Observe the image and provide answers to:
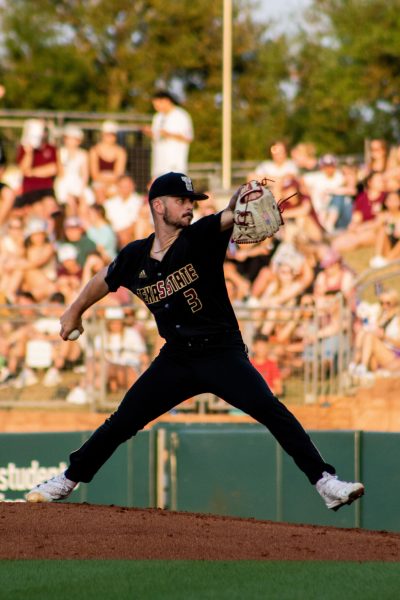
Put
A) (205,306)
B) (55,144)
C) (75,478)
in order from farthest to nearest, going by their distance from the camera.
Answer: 1. (55,144)
2. (75,478)
3. (205,306)

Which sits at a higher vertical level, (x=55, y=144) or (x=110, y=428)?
(x=55, y=144)

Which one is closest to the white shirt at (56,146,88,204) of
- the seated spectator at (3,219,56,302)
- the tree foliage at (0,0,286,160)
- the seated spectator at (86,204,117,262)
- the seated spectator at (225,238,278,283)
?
the seated spectator at (86,204,117,262)

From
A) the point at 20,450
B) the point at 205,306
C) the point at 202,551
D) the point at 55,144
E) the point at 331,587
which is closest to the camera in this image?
the point at 331,587

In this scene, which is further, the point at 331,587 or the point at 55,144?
the point at 55,144

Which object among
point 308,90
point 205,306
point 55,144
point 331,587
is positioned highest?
point 308,90

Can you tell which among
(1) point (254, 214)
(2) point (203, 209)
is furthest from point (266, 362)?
(1) point (254, 214)

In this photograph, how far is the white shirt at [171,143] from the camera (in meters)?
16.3

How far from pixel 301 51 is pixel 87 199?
101 ft

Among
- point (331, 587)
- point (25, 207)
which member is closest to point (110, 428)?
point (331, 587)

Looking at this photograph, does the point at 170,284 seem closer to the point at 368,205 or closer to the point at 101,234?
the point at 101,234

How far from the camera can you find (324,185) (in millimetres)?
17125

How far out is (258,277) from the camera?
47.3 feet

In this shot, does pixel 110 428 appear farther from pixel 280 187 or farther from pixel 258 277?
pixel 280 187

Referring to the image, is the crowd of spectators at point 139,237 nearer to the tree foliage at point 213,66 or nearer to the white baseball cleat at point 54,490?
the white baseball cleat at point 54,490
